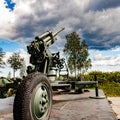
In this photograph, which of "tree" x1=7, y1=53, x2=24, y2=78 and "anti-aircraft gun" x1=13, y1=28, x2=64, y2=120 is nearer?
"anti-aircraft gun" x1=13, y1=28, x2=64, y2=120

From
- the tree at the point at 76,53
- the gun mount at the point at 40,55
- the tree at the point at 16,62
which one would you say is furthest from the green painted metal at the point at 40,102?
the tree at the point at 16,62

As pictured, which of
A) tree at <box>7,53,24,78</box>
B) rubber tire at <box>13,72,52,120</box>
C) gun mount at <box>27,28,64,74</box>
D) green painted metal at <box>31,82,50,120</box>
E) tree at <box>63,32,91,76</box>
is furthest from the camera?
tree at <box>7,53,24,78</box>

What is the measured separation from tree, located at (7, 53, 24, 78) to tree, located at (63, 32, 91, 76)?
16056mm

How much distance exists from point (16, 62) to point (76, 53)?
18143 millimetres

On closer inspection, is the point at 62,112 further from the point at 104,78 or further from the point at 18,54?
the point at 18,54

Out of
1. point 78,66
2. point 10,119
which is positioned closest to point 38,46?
point 10,119

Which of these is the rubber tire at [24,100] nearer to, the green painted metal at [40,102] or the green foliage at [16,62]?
the green painted metal at [40,102]

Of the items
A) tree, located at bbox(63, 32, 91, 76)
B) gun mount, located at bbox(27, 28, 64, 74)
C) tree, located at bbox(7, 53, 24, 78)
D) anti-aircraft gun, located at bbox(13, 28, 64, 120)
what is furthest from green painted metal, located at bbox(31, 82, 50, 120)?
tree, located at bbox(7, 53, 24, 78)

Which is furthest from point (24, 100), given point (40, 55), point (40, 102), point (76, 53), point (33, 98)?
point (76, 53)

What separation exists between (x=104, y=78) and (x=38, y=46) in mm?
24652

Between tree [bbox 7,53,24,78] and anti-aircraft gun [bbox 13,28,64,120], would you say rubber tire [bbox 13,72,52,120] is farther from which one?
tree [bbox 7,53,24,78]

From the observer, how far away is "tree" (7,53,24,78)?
66.8 metres

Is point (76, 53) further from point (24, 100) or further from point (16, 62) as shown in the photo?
point (24, 100)

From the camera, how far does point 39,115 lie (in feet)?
12.7
